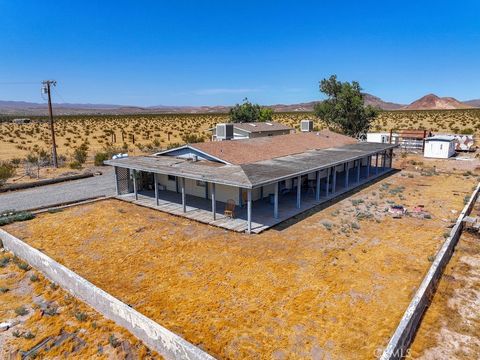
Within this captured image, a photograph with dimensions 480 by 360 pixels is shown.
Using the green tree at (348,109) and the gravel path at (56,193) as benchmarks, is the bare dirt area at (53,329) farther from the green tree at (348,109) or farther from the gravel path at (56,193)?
the green tree at (348,109)

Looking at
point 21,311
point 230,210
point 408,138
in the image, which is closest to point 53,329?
point 21,311

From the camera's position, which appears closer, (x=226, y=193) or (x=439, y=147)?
(x=226, y=193)

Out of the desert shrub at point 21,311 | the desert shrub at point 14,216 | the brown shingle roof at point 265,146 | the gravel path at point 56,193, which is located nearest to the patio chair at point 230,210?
the brown shingle roof at point 265,146

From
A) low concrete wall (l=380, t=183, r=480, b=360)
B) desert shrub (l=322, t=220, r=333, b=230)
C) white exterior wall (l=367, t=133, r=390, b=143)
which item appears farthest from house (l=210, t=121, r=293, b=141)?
low concrete wall (l=380, t=183, r=480, b=360)

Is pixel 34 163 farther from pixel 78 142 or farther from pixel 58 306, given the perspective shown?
pixel 58 306

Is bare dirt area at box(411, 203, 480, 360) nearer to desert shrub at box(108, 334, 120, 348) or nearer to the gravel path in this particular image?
desert shrub at box(108, 334, 120, 348)

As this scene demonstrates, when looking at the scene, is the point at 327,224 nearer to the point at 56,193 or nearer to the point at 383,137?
the point at 56,193

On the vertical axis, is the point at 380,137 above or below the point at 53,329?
above
